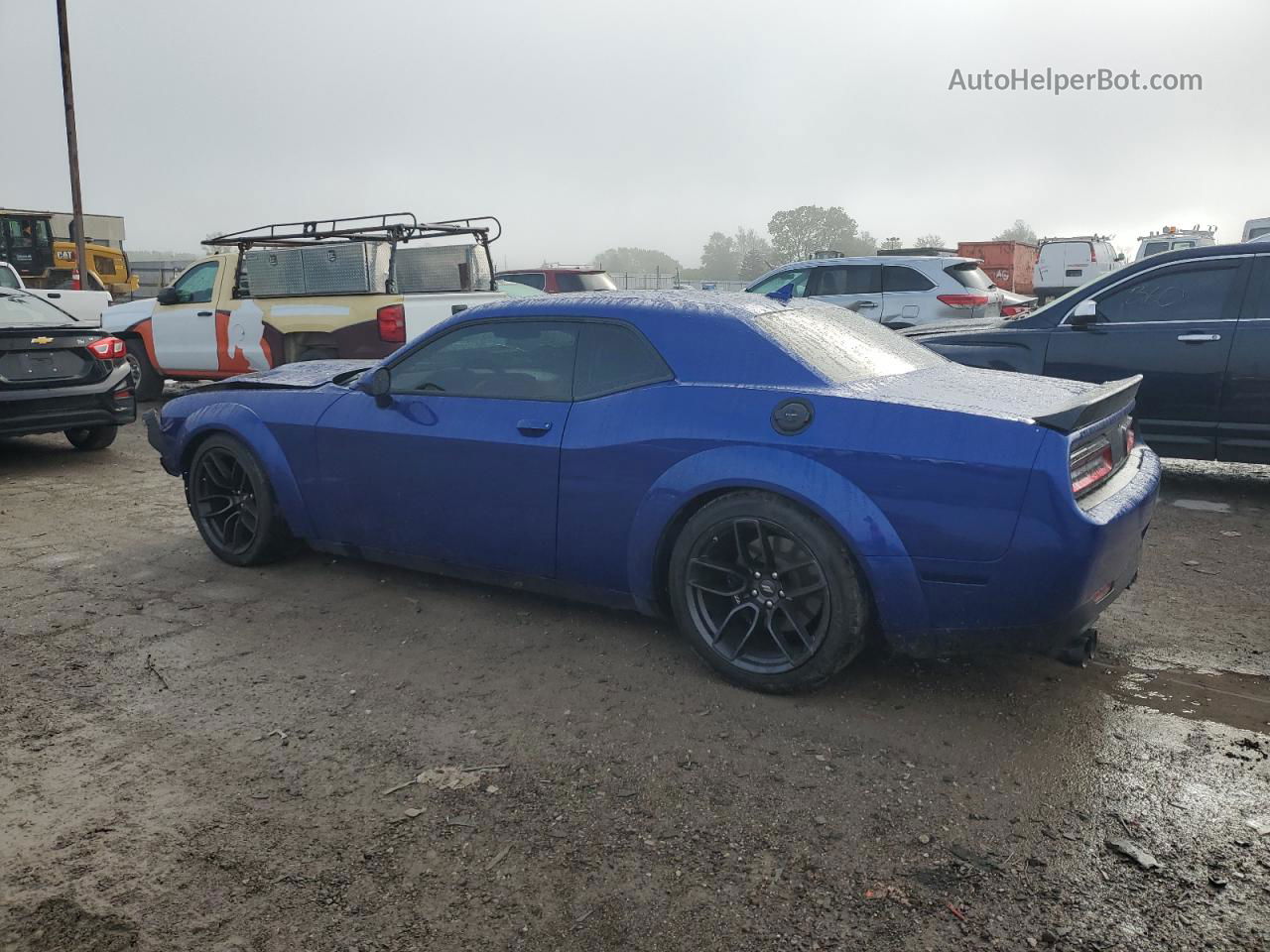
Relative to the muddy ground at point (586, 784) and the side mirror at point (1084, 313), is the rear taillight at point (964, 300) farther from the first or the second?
the muddy ground at point (586, 784)

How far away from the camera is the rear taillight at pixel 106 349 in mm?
8383

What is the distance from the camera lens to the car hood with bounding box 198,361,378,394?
16.6 ft

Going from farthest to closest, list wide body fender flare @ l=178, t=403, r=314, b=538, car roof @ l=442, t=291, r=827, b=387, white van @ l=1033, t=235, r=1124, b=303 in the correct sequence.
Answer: white van @ l=1033, t=235, r=1124, b=303
wide body fender flare @ l=178, t=403, r=314, b=538
car roof @ l=442, t=291, r=827, b=387

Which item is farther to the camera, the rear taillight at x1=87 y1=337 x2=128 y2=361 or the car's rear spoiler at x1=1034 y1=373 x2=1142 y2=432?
the rear taillight at x1=87 y1=337 x2=128 y2=361

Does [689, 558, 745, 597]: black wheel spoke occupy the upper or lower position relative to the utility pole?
lower

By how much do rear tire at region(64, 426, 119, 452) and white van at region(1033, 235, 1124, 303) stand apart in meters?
24.1

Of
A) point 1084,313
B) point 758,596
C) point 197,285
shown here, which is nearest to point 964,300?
point 1084,313

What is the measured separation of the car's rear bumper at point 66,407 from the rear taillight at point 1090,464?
7.70 meters

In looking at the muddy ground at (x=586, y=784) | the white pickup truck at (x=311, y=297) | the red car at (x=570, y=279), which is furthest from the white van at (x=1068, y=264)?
the muddy ground at (x=586, y=784)

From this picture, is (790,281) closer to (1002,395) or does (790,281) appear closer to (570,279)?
(570,279)

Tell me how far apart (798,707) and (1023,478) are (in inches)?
43.1

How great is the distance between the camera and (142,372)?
472 inches

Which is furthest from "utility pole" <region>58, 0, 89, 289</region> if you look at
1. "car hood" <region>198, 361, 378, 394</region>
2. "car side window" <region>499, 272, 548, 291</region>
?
"car hood" <region>198, 361, 378, 394</region>

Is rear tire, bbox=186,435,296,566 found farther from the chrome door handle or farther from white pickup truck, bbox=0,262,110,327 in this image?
white pickup truck, bbox=0,262,110,327
